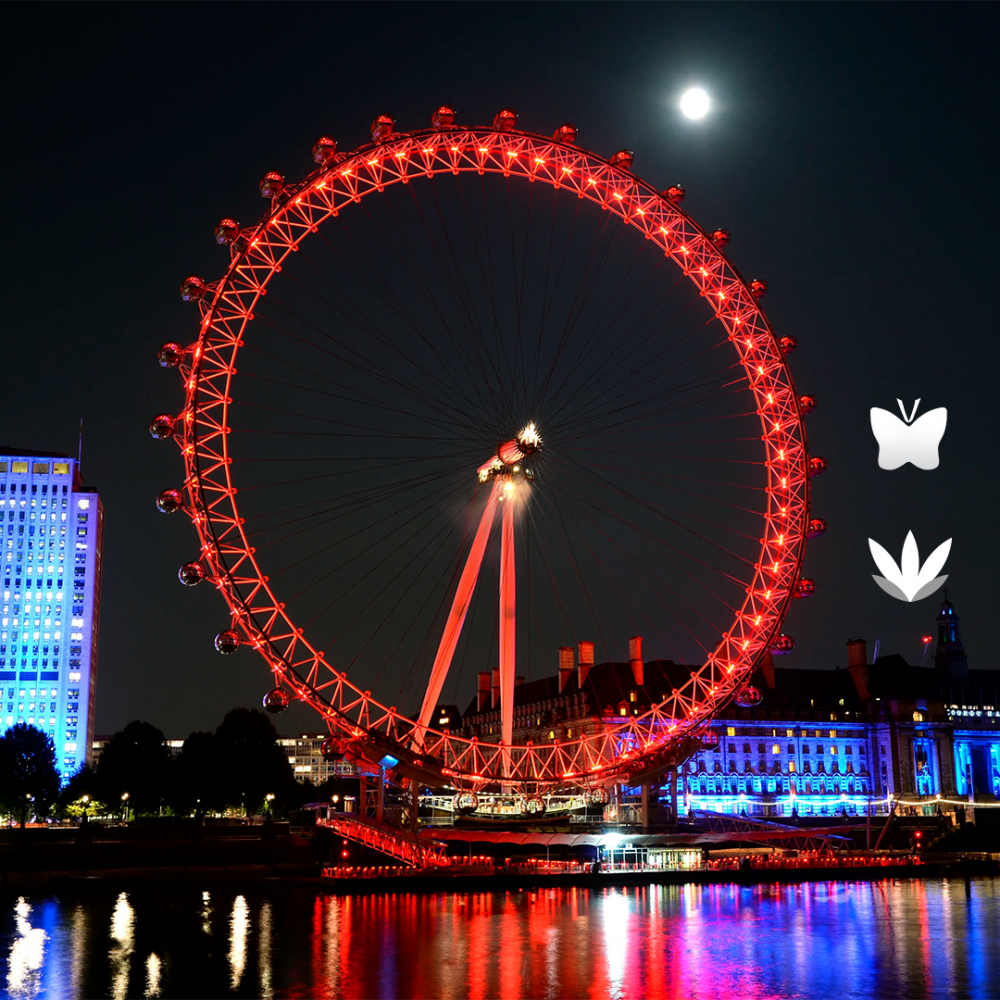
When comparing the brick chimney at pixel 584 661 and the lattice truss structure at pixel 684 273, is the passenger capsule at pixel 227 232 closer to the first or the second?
the lattice truss structure at pixel 684 273

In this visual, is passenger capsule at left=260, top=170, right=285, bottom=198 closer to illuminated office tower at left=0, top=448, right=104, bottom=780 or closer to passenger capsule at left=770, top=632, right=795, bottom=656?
passenger capsule at left=770, top=632, right=795, bottom=656

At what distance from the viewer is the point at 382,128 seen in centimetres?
5419

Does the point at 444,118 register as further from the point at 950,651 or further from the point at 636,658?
the point at 950,651

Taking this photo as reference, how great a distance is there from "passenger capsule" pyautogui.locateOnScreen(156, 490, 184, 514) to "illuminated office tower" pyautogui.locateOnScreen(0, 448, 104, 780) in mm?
149550

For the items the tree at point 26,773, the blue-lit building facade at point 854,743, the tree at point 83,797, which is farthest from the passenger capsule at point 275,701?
the blue-lit building facade at point 854,743

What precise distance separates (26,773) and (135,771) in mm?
9881

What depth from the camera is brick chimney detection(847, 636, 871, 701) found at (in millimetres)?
164000

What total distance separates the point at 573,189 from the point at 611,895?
36.3 metres

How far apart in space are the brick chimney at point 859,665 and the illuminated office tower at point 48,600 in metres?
114

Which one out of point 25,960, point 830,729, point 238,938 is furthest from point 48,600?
point 25,960

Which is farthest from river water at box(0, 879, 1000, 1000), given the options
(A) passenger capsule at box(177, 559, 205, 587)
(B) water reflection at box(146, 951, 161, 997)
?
(A) passenger capsule at box(177, 559, 205, 587)

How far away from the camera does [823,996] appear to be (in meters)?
32.6

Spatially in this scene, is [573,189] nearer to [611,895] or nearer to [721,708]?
[721,708]

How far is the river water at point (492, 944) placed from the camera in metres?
33.9
